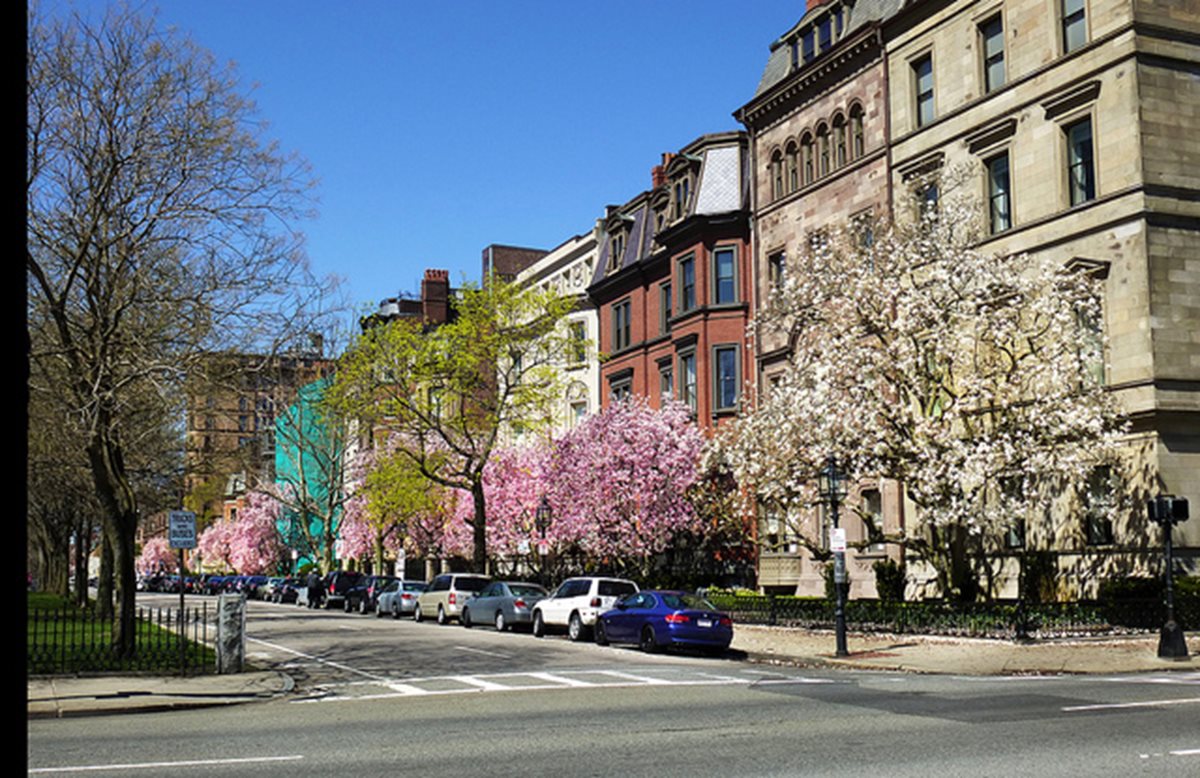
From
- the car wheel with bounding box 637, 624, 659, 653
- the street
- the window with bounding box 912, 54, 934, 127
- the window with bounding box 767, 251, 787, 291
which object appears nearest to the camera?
the street

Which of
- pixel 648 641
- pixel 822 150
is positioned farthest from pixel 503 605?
pixel 822 150

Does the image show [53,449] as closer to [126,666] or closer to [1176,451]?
[126,666]

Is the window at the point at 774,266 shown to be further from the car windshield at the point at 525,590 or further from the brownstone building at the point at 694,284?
the car windshield at the point at 525,590

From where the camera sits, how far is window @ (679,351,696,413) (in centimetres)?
4894

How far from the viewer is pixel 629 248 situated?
57219 millimetres

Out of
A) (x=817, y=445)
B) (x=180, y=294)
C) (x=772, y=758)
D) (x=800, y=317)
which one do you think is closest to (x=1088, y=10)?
(x=800, y=317)

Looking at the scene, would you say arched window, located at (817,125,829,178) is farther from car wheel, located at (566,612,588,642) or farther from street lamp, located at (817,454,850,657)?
car wheel, located at (566,612,588,642)

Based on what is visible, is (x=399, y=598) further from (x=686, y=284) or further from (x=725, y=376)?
(x=686, y=284)

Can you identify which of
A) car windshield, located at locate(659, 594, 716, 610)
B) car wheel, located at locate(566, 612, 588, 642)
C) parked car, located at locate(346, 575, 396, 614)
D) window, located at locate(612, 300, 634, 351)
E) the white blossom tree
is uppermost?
window, located at locate(612, 300, 634, 351)

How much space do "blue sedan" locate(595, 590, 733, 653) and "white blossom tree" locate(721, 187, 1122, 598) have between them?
4761 millimetres

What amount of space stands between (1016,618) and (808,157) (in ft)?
71.7

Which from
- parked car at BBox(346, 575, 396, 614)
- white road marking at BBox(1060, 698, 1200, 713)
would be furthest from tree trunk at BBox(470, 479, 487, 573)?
white road marking at BBox(1060, 698, 1200, 713)

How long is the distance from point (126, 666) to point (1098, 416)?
21.4 meters

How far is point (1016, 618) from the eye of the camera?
26391 mm
